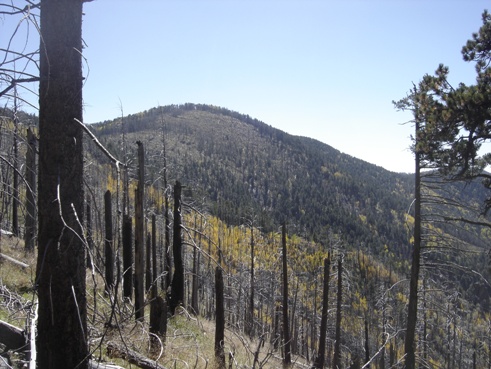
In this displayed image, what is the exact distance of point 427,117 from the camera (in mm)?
9422

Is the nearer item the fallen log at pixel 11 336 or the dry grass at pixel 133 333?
the fallen log at pixel 11 336

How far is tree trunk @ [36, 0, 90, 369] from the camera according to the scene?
8.25ft

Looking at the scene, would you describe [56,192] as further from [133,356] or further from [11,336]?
[133,356]

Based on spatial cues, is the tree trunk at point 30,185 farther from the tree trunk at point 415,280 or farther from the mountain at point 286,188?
the mountain at point 286,188

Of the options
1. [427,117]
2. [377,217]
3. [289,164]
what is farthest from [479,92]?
[289,164]

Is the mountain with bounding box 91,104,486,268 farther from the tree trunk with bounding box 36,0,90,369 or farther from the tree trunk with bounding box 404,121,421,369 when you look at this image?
the tree trunk with bounding box 36,0,90,369

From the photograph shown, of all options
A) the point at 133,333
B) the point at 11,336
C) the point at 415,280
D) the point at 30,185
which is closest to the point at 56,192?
the point at 11,336

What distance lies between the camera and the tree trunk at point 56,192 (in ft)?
8.25

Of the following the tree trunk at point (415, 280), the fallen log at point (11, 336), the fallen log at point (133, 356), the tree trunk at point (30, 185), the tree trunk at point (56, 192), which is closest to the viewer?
the tree trunk at point (56, 192)

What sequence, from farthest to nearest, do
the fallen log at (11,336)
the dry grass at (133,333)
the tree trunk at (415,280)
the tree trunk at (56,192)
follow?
the tree trunk at (415,280) < the dry grass at (133,333) < the fallen log at (11,336) < the tree trunk at (56,192)

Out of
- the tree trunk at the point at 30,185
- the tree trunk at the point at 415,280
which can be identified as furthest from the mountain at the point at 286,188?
the tree trunk at the point at 30,185

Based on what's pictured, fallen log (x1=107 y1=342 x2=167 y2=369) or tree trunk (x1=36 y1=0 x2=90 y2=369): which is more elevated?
tree trunk (x1=36 y1=0 x2=90 y2=369)

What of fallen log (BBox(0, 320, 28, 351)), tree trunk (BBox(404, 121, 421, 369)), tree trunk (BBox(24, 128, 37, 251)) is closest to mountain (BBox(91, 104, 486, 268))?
tree trunk (BBox(404, 121, 421, 369))

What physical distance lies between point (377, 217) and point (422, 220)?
14740 cm
